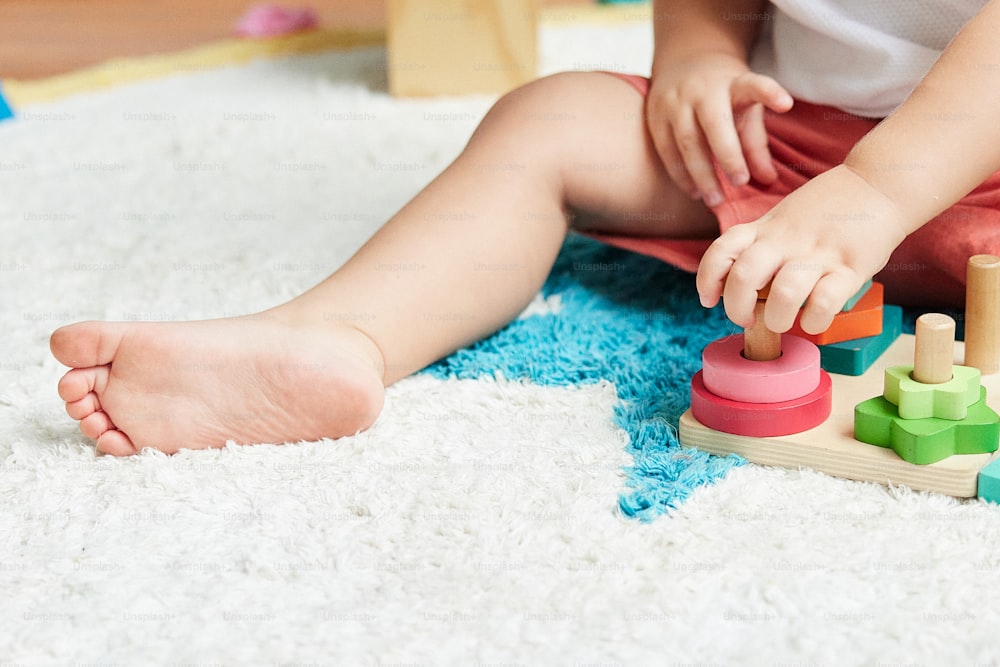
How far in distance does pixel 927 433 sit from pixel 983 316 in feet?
0.46

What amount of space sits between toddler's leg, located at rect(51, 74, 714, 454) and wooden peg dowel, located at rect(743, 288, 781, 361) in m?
0.22

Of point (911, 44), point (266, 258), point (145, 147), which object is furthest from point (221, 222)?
point (911, 44)

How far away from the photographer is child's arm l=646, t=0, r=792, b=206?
32.8 inches

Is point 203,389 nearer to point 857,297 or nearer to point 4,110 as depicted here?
point 857,297

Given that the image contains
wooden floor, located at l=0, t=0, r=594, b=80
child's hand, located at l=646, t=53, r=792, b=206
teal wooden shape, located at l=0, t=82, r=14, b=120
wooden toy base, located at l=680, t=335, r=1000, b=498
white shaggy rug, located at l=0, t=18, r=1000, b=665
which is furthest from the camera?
wooden floor, located at l=0, t=0, r=594, b=80

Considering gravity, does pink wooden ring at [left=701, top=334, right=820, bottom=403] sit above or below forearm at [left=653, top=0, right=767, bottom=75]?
below

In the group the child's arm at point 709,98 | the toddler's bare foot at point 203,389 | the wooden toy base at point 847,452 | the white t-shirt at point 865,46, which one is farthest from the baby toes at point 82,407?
the white t-shirt at point 865,46

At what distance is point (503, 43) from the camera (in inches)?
63.2

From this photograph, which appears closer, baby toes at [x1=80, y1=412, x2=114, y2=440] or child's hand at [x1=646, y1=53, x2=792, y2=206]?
baby toes at [x1=80, y1=412, x2=114, y2=440]

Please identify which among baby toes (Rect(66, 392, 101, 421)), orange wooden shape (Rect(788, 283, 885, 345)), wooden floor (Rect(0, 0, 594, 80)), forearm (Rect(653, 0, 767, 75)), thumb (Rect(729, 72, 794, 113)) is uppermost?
forearm (Rect(653, 0, 767, 75))

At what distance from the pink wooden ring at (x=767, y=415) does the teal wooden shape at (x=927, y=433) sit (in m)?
0.03

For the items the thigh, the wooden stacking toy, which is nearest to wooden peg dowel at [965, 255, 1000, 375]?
the wooden stacking toy

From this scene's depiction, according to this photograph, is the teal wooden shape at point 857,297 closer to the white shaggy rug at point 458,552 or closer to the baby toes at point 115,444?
the white shaggy rug at point 458,552

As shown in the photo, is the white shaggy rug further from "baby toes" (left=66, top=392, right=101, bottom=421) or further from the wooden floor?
the wooden floor
